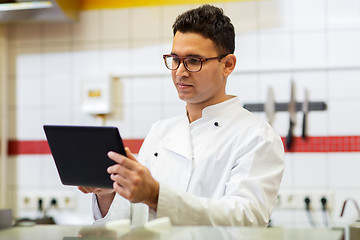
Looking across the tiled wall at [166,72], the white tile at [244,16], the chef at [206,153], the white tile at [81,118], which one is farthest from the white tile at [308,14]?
the chef at [206,153]

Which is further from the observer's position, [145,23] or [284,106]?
[145,23]

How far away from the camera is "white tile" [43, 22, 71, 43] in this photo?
127 inches

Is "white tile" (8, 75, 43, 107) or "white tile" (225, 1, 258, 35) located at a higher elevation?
"white tile" (225, 1, 258, 35)

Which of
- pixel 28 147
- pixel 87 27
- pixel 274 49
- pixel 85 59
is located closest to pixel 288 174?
pixel 274 49

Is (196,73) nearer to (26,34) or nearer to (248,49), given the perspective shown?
(248,49)

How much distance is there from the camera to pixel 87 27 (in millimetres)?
3213

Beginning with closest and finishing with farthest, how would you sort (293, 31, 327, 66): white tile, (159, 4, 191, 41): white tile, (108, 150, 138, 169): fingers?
1. (108, 150, 138, 169): fingers
2. (293, 31, 327, 66): white tile
3. (159, 4, 191, 41): white tile

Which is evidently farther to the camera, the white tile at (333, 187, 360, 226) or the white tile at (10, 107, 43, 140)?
the white tile at (10, 107, 43, 140)

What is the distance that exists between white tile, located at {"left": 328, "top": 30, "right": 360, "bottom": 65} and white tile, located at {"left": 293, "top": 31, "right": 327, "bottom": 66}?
4 centimetres

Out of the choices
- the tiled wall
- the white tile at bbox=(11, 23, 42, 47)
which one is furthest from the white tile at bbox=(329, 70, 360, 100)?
the white tile at bbox=(11, 23, 42, 47)

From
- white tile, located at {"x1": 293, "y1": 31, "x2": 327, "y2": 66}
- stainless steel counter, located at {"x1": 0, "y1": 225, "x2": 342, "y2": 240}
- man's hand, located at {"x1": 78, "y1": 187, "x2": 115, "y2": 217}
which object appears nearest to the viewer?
stainless steel counter, located at {"x1": 0, "y1": 225, "x2": 342, "y2": 240}

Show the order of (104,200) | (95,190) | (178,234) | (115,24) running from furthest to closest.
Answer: (115,24), (104,200), (95,190), (178,234)

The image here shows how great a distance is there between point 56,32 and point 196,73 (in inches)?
77.1

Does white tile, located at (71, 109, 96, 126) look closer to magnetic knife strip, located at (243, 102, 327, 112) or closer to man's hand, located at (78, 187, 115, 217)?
magnetic knife strip, located at (243, 102, 327, 112)
